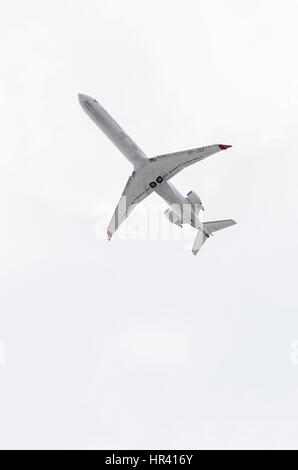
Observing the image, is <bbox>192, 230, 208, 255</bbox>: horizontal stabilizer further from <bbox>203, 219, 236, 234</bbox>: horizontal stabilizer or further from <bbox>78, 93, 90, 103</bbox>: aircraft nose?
<bbox>78, 93, 90, 103</bbox>: aircraft nose

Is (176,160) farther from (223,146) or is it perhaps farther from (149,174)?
(223,146)

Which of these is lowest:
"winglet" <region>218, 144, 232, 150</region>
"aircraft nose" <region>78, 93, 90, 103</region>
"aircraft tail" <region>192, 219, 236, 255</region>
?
"aircraft tail" <region>192, 219, 236, 255</region>

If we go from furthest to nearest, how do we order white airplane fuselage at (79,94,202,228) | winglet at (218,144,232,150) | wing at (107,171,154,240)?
1. wing at (107,171,154,240)
2. white airplane fuselage at (79,94,202,228)
3. winglet at (218,144,232,150)

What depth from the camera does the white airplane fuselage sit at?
351ft

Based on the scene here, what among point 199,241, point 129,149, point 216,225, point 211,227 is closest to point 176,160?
point 129,149

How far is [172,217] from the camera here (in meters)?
121

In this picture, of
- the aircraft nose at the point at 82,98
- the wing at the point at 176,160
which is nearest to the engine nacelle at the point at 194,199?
the wing at the point at 176,160


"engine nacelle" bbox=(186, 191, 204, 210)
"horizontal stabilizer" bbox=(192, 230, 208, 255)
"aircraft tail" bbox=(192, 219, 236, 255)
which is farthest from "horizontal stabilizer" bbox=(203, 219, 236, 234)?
"engine nacelle" bbox=(186, 191, 204, 210)

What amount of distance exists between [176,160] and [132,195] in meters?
10.8

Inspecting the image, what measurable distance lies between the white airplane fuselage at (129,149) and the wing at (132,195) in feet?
6.30

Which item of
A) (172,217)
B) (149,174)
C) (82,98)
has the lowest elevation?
(172,217)

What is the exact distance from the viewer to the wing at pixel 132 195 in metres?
114

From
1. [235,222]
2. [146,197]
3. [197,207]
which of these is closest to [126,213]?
[146,197]

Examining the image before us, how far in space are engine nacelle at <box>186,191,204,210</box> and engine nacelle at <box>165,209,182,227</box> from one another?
485cm
